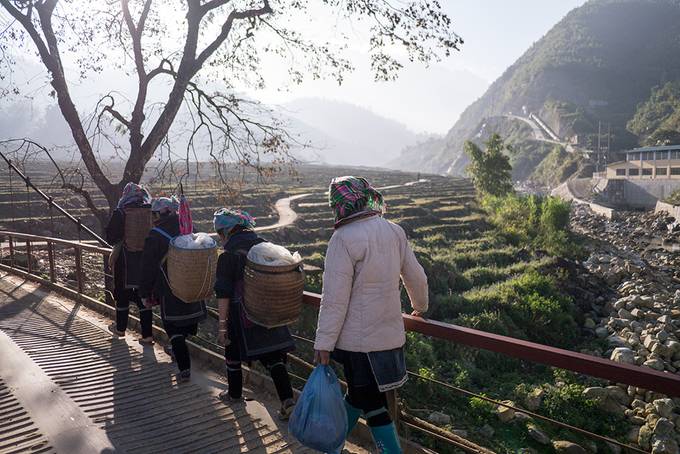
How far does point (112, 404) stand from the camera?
13.8 ft

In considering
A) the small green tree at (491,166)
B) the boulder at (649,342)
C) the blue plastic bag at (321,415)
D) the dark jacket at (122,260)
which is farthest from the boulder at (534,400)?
the small green tree at (491,166)

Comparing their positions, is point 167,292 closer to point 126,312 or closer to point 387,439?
point 126,312

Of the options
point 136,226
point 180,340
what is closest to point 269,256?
point 180,340

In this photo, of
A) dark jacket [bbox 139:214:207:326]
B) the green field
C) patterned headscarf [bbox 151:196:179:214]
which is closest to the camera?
dark jacket [bbox 139:214:207:326]

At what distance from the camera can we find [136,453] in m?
3.45

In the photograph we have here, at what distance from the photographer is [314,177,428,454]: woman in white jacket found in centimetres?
257

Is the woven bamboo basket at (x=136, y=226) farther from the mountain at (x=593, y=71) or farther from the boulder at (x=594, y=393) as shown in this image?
the mountain at (x=593, y=71)

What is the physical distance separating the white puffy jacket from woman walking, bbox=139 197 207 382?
2292 mm

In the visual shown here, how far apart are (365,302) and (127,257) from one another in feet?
12.1

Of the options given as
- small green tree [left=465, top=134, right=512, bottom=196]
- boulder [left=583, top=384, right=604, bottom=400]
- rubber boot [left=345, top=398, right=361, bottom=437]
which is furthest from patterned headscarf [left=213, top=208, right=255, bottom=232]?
small green tree [left=465, top=134, right=512, bottom=196]

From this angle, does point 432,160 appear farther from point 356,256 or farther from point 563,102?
point 356,256

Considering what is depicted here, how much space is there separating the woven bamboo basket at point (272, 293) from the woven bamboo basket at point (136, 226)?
2.28 metres

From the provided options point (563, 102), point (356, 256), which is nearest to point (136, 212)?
point (356, 256)

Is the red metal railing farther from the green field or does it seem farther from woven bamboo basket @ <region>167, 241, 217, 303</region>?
woven bamboo basket @ <region>167, 241, 217, 303</region>
